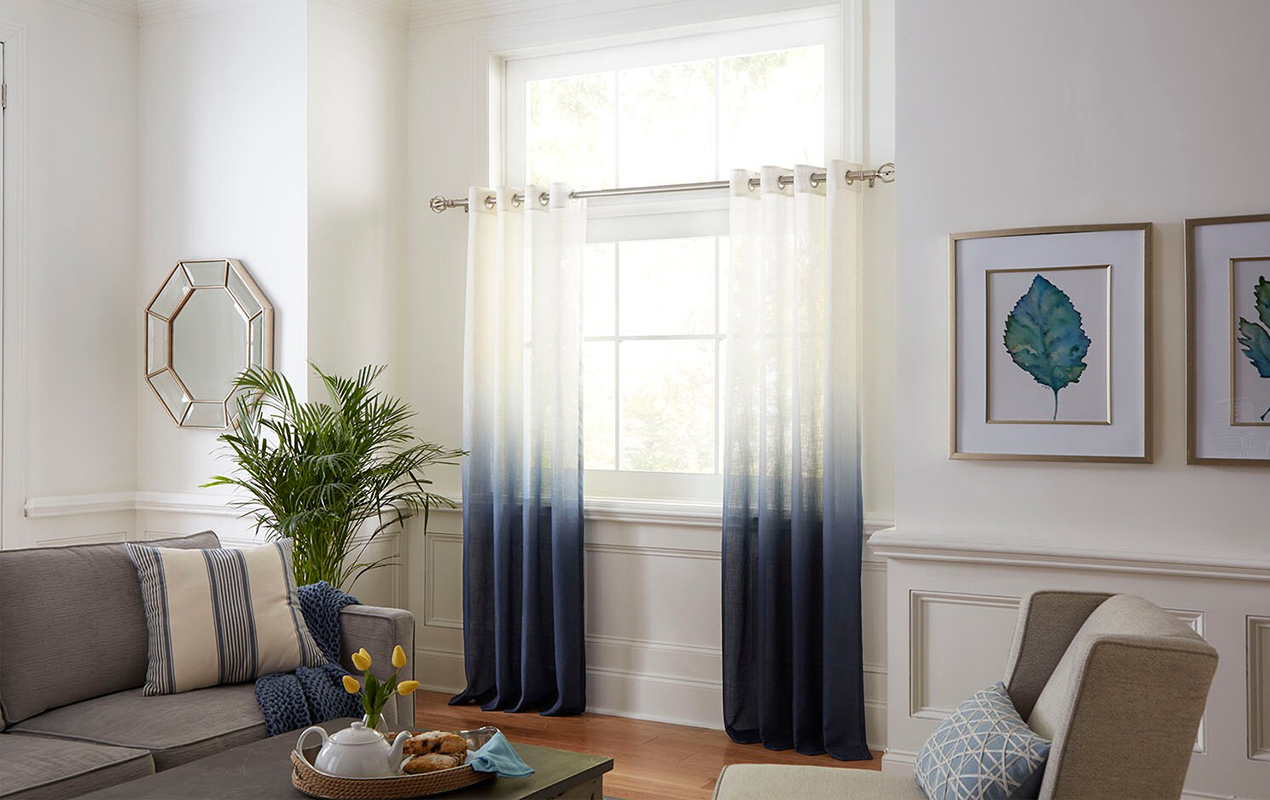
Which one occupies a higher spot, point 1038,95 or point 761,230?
point 1038,95

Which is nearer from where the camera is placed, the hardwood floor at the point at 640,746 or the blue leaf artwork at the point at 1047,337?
the blue leaf artwork at the point at 1047,337

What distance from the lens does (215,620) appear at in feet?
10.0

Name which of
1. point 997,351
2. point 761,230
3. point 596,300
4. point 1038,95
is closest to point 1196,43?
point 1038,95

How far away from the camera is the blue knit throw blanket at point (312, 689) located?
289 cm

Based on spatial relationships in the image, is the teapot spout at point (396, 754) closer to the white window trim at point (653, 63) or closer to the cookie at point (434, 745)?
the cookie at point (434, 745)

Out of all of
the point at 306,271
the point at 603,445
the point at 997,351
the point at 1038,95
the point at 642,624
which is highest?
the point at 1038,95

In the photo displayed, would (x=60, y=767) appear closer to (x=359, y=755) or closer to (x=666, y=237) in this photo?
(x=359, y=755)

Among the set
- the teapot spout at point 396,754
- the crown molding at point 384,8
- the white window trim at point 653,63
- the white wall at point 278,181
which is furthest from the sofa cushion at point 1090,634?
the crown molding at point 384,8

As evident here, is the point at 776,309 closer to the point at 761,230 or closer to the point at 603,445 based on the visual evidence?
the point at 761,230

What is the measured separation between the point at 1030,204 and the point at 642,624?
2.00 metres

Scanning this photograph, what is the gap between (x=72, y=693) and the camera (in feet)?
9.51

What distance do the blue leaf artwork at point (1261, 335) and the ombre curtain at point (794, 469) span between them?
118cm

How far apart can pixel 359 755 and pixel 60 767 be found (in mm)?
732

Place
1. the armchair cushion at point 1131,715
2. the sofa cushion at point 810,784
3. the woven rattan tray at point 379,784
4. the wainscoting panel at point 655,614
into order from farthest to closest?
the wainscoting panel at point 655,614 → the sofa cushion at point 810,784 → the woven rattan tray at point 379,784 → the armchair cushion at point 1131,715
